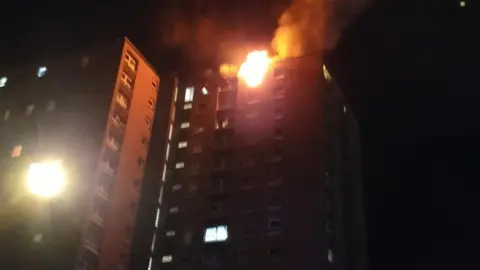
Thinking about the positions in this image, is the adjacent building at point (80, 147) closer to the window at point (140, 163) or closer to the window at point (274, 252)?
the window at point (140, 163)

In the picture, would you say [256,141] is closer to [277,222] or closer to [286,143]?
[286,143]

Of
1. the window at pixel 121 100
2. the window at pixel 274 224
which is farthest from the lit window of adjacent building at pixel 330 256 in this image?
the window at pixel 121 100

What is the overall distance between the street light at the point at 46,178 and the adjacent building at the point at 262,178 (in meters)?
7.05

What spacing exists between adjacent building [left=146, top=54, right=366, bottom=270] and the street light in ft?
23.1

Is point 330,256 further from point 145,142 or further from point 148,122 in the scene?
point 148,122

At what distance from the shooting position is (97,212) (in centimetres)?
3841

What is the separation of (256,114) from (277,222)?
364 inches

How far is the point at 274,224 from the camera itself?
1535 inches

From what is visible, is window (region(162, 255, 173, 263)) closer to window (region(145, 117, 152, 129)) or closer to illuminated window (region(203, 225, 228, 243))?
illuminated window (region(203, 225, 228, 243))

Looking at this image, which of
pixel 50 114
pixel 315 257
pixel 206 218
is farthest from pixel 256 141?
pixel 50 114

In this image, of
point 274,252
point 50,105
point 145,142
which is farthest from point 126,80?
point 274,252

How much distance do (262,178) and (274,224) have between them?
359 cm

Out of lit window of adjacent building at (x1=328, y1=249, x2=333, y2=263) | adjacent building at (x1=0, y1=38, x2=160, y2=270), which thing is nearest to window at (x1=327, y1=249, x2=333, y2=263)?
lit window of adjacent building at (x1=328, y1=249, x2=333, y2=263)

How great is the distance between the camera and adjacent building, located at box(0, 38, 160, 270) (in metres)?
37.3
